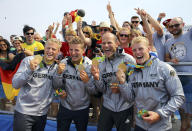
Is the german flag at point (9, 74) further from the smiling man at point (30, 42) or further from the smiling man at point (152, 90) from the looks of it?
the smiling man at point (152, 90)

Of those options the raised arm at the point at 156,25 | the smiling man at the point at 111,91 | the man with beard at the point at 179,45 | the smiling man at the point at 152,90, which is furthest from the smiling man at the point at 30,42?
the man with beard at the point at 179,45

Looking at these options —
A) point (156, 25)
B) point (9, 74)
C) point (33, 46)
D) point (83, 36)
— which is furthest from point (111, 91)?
point (33, 46)

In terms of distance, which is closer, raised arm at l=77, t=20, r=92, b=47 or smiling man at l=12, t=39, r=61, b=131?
smiling man at l=12, t=39, r=61, b=131

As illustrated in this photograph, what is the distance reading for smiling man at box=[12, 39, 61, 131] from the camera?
8.89 ft

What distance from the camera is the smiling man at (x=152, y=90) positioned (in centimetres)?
200

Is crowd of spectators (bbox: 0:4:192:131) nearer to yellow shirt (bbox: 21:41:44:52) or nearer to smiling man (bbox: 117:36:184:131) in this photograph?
yellow shirt (bbox: 21:41:44:52)

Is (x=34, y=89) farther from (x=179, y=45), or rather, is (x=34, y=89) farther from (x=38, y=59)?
(x=179, y=45)

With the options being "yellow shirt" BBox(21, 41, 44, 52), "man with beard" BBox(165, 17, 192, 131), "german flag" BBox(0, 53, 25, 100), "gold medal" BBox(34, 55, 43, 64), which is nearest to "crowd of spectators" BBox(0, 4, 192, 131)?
"man with beard" BBox(165, 17, 192, 131)

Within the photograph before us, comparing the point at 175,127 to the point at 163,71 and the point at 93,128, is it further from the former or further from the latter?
the point at 93,128

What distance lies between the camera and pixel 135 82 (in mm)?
2295

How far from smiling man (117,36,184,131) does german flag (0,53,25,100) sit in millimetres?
2990

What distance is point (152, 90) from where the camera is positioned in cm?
214

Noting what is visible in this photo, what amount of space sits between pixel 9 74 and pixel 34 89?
1.93m

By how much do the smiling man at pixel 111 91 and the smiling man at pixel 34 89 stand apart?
892 mm
